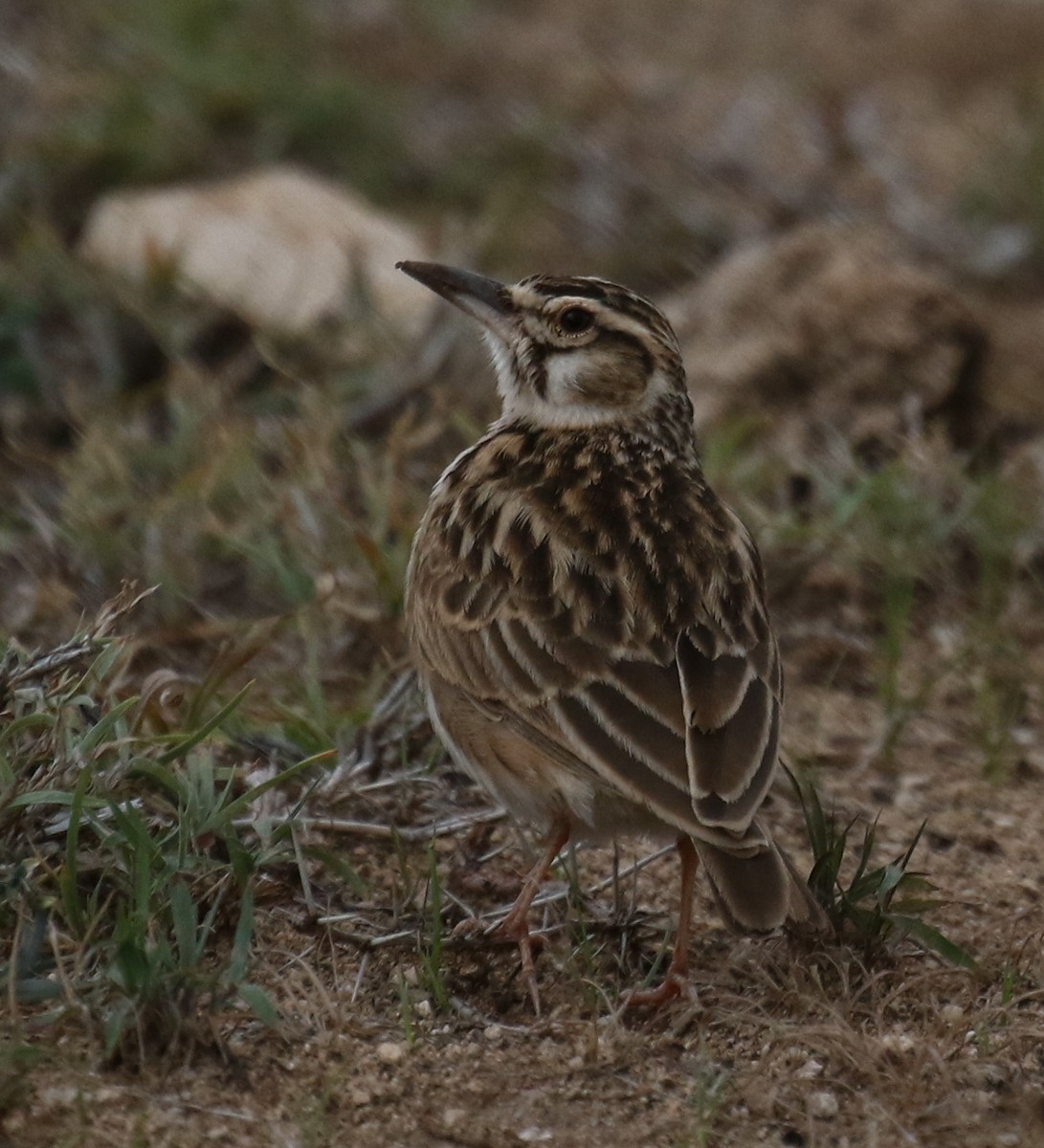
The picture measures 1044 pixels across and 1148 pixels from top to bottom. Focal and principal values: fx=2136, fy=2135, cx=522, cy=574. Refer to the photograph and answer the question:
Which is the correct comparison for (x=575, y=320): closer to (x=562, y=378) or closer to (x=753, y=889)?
(x=562, y=378)

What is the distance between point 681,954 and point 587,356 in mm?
1694

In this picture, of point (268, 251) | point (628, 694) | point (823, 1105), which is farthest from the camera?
point (268, 251)

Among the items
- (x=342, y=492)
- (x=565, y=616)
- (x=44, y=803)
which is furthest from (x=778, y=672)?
(x=342, y=492)

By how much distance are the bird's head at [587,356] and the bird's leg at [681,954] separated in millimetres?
1308

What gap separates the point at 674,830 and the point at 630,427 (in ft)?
4.63

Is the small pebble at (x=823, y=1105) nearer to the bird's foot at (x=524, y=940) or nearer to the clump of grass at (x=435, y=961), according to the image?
the bird's foot at (x=524, y=940)

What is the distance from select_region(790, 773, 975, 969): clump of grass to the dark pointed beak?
1.66 meters

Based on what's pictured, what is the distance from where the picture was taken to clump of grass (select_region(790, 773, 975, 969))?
460 cm

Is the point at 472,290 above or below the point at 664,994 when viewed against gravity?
above

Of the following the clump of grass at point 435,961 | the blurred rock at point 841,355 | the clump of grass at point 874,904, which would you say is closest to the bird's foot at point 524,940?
the clump of grass at point 435,961

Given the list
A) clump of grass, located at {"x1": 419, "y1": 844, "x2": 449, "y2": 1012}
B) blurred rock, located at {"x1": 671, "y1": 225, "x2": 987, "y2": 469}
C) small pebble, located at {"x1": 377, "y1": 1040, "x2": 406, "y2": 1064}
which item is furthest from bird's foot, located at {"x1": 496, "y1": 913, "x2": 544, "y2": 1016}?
blurred rock, located at {"x1": 671, "y1": 225, "x2": 987, "y2": 469}

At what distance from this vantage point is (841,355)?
7.87m

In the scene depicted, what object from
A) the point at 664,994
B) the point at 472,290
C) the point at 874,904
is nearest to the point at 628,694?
the point at 664,994

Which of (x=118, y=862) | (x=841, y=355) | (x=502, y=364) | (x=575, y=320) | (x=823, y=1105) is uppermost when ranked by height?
(x=575, y=320)
